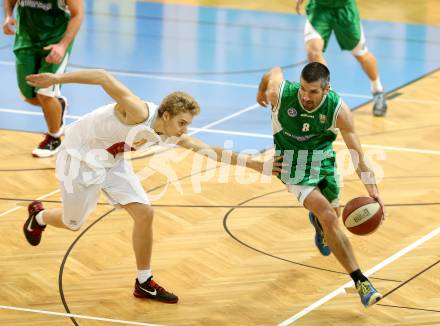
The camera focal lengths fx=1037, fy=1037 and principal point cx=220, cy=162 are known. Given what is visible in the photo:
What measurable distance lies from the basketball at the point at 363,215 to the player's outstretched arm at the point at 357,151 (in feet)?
0.19

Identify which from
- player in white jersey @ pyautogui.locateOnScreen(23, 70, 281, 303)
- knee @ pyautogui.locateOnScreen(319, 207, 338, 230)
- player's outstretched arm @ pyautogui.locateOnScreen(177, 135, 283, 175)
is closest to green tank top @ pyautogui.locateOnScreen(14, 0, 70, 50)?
player in white jersey @ pyautogui.locateOnScreen(23, 70, 281, 303)

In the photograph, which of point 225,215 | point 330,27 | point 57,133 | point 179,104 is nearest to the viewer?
point 179,104

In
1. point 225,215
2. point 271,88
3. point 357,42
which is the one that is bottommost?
point 225,215

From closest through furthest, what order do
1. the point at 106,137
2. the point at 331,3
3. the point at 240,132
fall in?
the point at 106,137, the point at 240,132, the point at 331,3

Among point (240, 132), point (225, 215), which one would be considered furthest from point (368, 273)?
point (240, 132)

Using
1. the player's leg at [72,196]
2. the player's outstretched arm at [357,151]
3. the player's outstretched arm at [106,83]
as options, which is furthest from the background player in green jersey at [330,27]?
the player's outstretched arm at [106,83]

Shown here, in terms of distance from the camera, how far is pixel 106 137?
22.7ft

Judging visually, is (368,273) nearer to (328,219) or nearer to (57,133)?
(328,219)

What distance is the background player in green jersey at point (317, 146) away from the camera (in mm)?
7020

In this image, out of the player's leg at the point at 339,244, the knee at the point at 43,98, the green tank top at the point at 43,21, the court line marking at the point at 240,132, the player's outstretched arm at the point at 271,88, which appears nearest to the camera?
the player's leg at the point at 339,244

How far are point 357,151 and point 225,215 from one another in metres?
1.96

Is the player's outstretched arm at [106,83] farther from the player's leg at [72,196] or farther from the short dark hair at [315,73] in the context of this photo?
the short dark hair at [315,73]

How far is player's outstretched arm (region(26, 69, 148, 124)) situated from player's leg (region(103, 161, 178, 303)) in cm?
48

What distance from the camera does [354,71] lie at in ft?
46.9
